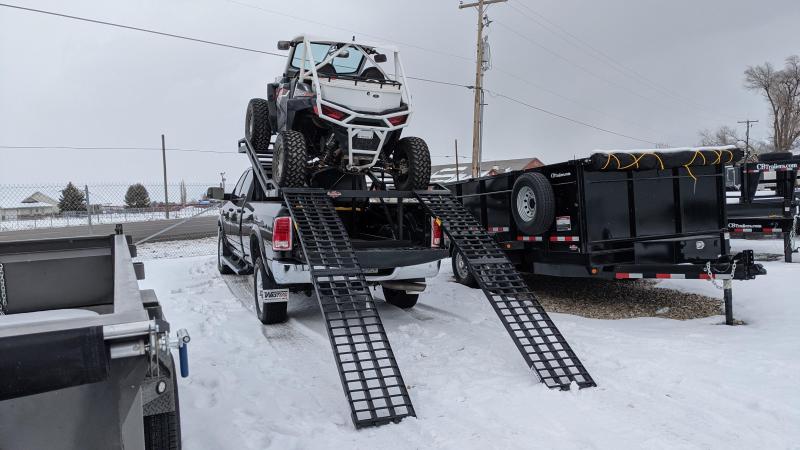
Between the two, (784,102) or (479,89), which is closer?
(479,89)

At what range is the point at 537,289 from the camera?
9164mm

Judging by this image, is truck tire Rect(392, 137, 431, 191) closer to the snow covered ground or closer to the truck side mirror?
the snow covered ground

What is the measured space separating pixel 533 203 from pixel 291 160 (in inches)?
134

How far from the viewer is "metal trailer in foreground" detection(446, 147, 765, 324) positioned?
697 centimetres

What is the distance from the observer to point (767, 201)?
10531mm

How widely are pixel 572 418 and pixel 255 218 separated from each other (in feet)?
14.8

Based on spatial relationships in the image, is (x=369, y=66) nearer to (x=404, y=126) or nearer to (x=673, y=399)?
(x=404, y=126)

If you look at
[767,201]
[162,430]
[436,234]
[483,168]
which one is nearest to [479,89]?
[767,201]

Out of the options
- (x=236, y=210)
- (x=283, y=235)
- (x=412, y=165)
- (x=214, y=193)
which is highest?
(x=412, y=165)

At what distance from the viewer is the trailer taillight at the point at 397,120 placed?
22.3ft

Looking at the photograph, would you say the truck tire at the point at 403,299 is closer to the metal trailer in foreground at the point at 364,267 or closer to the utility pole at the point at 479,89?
the metal trailer in foreground at the point at 364,267

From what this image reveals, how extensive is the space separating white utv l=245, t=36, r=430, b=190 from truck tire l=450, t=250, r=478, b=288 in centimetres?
227

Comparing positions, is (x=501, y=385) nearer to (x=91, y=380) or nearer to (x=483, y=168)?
(x=91, y=380)

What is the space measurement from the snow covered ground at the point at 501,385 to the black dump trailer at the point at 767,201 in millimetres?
3830
